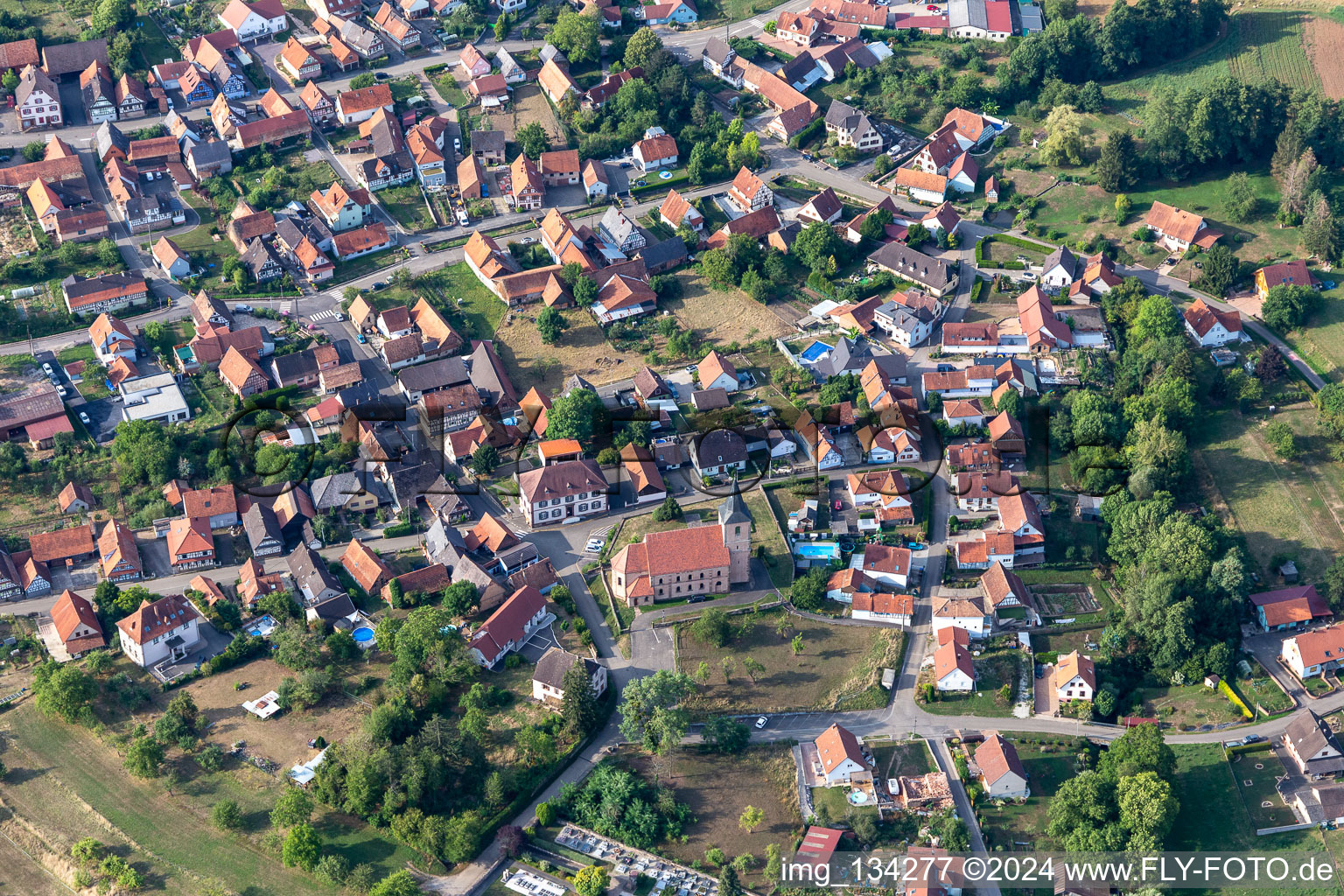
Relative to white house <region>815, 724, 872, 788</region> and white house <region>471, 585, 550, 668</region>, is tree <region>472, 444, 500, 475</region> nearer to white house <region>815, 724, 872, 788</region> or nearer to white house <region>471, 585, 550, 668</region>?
white house <region>471, 585, 550, 668</region>

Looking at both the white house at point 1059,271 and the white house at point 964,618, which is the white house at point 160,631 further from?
the white house at point 1059,271

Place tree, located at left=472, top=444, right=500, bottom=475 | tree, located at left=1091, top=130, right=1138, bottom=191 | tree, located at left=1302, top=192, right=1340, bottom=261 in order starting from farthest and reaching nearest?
tree, located at left=1091, top=130, right=1138, bottom=191 < tree, located at left=1302, top=192, right=1340, bottom=261 < tree, located at left=472, top=444, right=500, bottom=475

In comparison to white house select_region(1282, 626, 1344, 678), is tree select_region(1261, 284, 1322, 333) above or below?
above

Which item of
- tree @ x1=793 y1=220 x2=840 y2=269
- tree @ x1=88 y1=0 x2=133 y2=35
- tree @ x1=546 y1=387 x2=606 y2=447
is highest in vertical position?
tree @ x1=88 y1=0 x2=133 y2=35

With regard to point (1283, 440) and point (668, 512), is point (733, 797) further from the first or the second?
point (1283, 440)

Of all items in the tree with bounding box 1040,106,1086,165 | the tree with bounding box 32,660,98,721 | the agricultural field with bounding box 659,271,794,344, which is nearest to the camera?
the tree with bounding box 32,660,98,721

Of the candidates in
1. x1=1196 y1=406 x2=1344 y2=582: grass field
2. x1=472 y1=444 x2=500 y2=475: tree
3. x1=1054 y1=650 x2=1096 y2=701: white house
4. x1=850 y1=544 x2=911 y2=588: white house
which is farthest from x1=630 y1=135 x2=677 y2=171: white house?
x1=1054 y1=650 x2=1096 y2=701: white house
